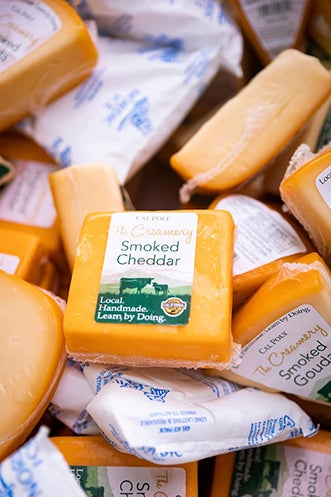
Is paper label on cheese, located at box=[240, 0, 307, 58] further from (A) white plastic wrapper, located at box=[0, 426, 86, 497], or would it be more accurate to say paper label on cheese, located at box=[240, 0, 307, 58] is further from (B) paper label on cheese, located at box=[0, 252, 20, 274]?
(A) white plastic wrapper, located at box=[0, 426, 86, 497]

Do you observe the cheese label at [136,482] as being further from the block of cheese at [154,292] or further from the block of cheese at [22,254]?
the block of cheese at [22,254]

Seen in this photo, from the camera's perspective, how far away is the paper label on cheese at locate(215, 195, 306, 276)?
84 cm

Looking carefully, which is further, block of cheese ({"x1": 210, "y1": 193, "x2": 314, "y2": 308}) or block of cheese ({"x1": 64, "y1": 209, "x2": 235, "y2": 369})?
block of cheese ({"x1": 210, "y1": 193, "x2": 314, "y2": 308})

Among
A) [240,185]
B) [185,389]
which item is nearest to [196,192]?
[240,185]

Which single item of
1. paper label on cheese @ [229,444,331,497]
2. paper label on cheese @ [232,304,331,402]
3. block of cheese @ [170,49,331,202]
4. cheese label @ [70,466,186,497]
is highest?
block of cheese @ [170,49,331,202]

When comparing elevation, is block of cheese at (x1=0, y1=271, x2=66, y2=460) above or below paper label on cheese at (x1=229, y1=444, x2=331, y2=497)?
above

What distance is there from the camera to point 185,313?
72 centimetres

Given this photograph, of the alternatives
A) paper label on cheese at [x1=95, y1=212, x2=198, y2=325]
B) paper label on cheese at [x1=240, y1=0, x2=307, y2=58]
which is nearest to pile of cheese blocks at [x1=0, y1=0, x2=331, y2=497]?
paper label on cheese at [x1=95, y1=212, x2=198, y2=325]

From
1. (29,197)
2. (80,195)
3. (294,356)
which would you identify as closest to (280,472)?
(294,356)

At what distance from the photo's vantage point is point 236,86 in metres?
1.16

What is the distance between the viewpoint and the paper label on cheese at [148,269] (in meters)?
0.73

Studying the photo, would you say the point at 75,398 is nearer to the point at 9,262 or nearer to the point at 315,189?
the point at 9,262

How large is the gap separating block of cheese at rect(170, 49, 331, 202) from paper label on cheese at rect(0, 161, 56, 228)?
260 millimetres

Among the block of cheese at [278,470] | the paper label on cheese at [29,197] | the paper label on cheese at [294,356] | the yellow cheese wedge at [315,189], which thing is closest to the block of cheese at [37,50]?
the paper label on cheese at [29,197]
